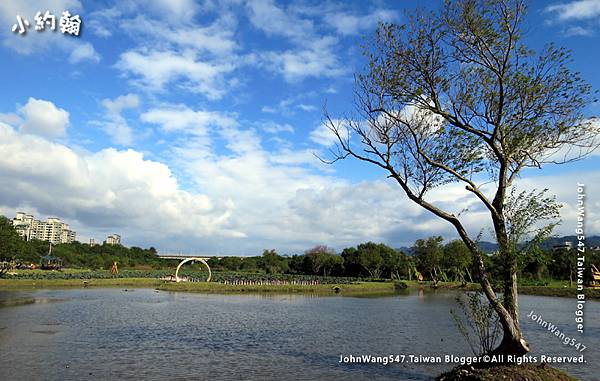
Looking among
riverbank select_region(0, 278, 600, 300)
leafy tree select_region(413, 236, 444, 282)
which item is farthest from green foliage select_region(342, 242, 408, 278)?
riverbank select_region(0, 278, 600, 300)

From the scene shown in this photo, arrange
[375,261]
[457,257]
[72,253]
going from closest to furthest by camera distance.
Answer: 1. [457,257]
2. [375,261]
3. [72,253]

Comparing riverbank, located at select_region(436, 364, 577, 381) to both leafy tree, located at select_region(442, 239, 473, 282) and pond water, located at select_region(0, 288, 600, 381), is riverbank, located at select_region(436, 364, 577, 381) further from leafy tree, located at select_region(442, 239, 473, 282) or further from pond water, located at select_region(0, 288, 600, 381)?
leafy tree, located at select_region(442, 239, 473, 282)

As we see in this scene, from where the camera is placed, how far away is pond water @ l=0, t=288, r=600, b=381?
17.5 metres

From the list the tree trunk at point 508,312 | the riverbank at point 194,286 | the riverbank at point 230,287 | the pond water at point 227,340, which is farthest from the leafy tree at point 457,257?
the tree trunk at point 508,312

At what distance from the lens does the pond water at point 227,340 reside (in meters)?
17.5

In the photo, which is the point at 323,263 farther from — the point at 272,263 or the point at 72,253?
the point at 72,253

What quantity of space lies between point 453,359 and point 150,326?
18050mm

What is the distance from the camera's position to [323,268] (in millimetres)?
105000

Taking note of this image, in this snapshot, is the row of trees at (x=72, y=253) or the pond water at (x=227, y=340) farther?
the row of trees at (x=72, y=253)

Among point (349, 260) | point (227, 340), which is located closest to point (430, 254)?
point (349, 260)

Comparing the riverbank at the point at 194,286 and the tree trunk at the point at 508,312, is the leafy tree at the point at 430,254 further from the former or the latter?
the tree trunk at the point at 508,312

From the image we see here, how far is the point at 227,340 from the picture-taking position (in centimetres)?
2425

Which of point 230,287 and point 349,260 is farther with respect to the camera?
point 349,260

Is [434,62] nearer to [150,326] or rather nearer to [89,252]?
[150,326]
